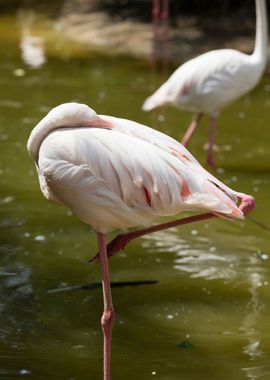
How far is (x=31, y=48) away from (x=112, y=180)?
7.98m

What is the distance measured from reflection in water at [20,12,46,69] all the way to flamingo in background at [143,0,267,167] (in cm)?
349

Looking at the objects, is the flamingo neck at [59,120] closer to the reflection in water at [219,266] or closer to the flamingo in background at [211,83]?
the reflection in water at [219,266]

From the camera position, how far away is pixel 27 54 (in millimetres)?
11203

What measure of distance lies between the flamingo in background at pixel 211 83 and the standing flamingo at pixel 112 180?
131 inches

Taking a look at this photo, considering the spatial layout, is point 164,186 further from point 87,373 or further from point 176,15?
point 176,15

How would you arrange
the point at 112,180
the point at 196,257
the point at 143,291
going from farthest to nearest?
the point at 196,257 < the point at 143,291 < the point at 112,180

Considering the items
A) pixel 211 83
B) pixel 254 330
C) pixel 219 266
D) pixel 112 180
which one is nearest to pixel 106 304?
pixel 112 180

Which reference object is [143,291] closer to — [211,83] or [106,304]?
[106,304]

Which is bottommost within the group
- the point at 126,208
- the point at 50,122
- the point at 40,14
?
the point at 40,14

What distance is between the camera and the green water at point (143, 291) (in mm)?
4219

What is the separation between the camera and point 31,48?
11570 millimetres

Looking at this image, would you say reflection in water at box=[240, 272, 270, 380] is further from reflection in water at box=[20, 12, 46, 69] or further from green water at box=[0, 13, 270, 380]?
reflection in water at box=[20, 12, 46, 69]

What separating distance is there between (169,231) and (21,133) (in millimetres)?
2282

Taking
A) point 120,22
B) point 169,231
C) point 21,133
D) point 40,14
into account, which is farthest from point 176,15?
point 169,231
